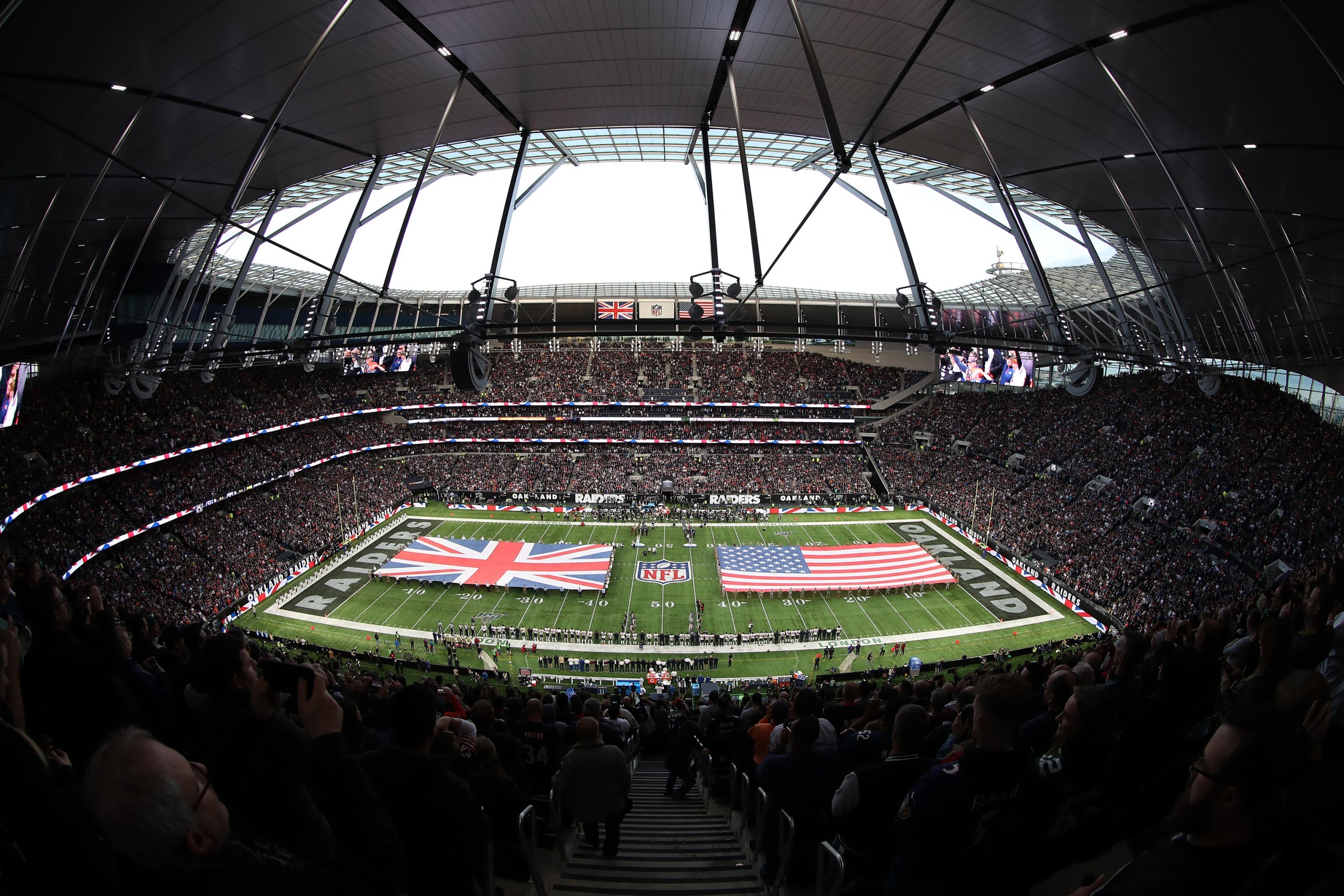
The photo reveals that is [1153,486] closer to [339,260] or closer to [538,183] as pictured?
[538,183]

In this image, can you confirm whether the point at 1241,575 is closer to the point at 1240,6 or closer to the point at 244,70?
the point at 1240,6

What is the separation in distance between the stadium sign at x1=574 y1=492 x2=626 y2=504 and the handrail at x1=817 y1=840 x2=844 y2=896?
41.2m

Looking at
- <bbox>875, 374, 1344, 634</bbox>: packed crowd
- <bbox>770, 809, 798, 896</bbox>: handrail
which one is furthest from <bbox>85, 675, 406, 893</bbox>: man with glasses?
<bbox>875, 374, 1344, 634</bbox>: packed crowd

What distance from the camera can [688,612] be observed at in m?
28.7

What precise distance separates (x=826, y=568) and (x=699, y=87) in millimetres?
25275

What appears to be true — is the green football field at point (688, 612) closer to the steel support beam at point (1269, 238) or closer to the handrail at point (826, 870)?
the steel support beam at point (1269, 238)

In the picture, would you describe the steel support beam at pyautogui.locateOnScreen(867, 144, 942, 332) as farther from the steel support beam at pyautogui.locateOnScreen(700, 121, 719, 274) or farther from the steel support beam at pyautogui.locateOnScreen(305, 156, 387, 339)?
the steel support beam at pyautogui.locateOnScreen(305, 156, 387, 339)

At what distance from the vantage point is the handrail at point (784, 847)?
416 centimetres

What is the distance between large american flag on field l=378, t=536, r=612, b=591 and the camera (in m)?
31.2

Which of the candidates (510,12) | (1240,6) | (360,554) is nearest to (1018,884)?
(1240,6)

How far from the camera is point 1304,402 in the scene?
105 ft

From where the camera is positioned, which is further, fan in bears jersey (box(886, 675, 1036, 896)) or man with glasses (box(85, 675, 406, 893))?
fan in bears jersey (box(886, 675, 1036, 896))

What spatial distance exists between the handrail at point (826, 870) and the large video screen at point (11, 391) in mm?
29939

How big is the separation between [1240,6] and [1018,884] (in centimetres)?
1129
